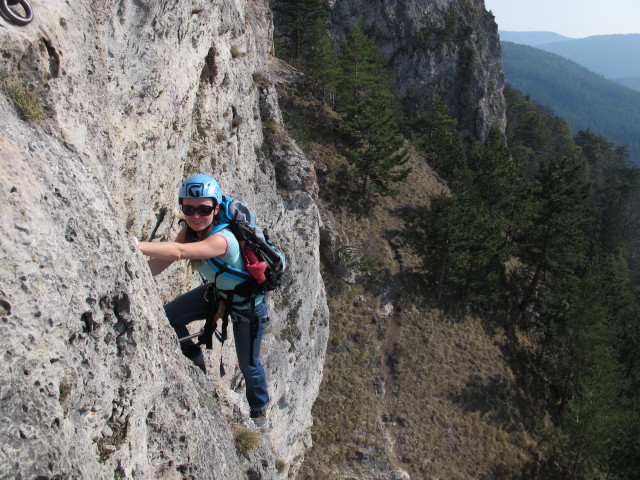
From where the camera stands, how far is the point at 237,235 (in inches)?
212

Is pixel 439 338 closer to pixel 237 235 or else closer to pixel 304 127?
pixel 304 127

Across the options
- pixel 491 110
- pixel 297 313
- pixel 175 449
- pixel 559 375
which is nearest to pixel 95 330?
pixel 175 449

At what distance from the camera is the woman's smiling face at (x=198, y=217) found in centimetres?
501

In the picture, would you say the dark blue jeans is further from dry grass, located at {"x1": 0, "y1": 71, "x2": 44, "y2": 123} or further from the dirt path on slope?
the dirt path on slope

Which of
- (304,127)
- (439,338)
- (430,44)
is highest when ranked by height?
(430,44)

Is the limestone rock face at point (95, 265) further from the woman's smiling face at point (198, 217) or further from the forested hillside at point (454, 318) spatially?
the forested hillside at point (454, 318)

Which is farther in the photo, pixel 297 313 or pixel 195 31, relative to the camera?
pixel 297 313

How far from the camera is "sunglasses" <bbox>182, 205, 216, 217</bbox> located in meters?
5.04

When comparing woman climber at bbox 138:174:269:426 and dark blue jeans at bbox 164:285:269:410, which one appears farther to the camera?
dark blue jeans at bbox 164:285:269:410

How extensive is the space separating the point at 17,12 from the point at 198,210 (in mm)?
2452

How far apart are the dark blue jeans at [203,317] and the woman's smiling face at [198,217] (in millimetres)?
1623

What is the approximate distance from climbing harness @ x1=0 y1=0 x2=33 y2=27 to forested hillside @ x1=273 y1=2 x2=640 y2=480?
81.3 ft

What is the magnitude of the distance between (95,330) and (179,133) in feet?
24.3

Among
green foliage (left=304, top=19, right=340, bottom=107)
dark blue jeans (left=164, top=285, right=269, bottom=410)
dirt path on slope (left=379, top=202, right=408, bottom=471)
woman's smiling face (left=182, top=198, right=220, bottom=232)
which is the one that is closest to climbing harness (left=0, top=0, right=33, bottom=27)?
woman's smiling face (left=182, top=198, right=220, bottom=232)
